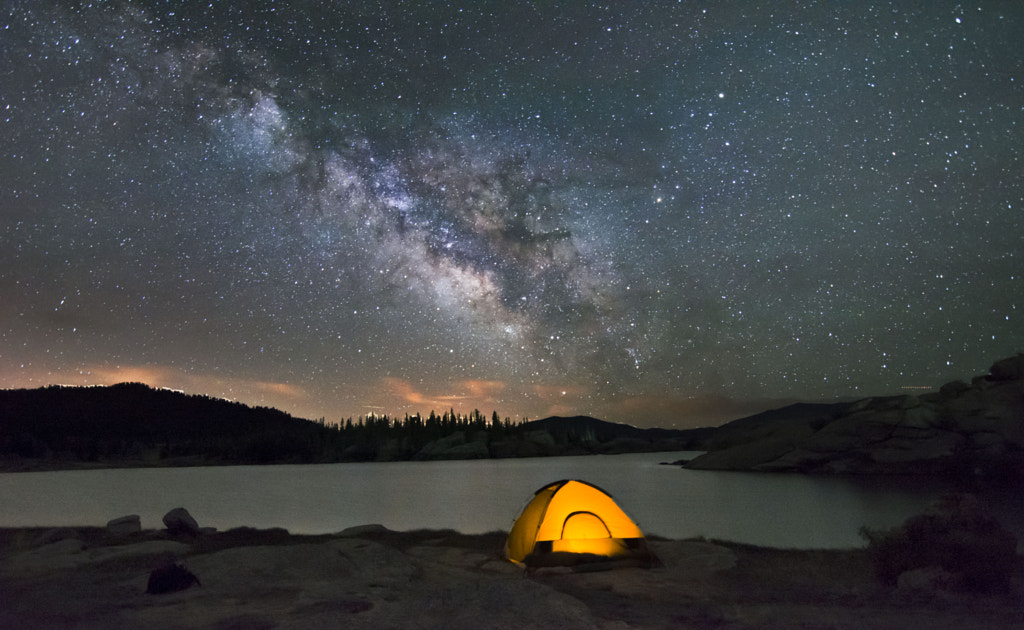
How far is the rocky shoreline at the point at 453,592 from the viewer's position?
8875 millimetres

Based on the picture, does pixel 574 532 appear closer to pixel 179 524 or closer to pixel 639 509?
pixel 179 524

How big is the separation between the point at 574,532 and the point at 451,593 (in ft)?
16.7

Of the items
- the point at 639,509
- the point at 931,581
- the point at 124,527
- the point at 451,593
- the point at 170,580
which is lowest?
the point at 639,509

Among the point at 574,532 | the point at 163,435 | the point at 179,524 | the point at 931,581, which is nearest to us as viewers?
the point at 931,581

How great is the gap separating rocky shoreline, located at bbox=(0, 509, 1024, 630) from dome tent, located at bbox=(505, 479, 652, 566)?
0.57 m

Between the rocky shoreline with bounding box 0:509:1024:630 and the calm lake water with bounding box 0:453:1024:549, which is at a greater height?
the rocky shoreline with bounding box 0:509:1024:630

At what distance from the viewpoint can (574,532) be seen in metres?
14.6

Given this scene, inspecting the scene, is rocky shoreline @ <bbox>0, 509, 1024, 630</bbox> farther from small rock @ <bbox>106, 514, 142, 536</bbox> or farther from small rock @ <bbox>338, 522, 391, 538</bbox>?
small rock @ <bbox>338, 522, 391, 538</bbox>

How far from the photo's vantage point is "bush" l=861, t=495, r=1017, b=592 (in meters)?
11.2

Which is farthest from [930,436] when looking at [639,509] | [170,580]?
[170,580]


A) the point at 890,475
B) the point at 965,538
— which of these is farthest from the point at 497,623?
the point at 890,475

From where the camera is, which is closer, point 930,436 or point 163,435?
point 930,436

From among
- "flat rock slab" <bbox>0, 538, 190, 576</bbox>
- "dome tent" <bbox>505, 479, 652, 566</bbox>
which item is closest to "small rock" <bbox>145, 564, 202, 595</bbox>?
"flat rock slab" <bbox>0, 538, 190, 576</bbox>

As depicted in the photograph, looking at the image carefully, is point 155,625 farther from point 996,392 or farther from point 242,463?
point 242,463
